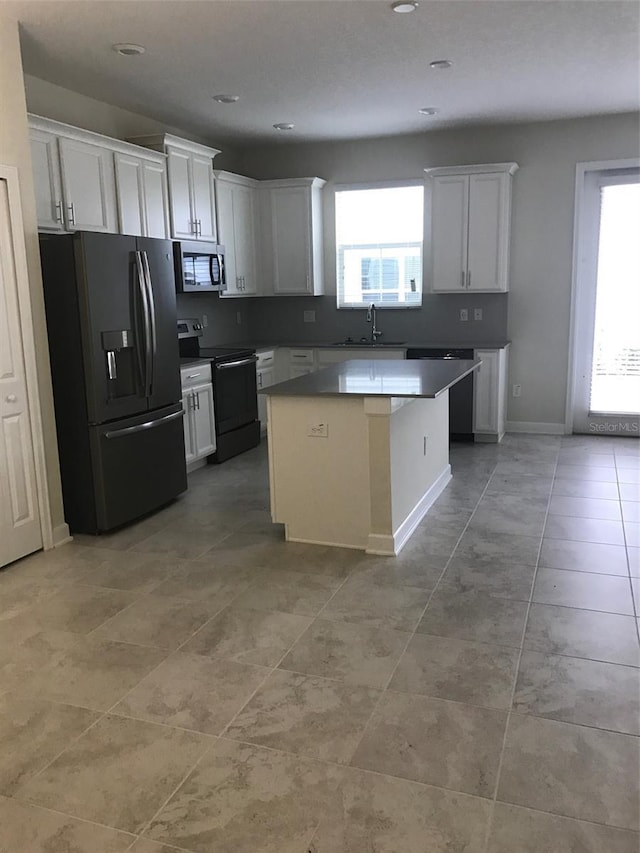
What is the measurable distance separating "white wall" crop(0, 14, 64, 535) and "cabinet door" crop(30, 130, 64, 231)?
1.24 feet

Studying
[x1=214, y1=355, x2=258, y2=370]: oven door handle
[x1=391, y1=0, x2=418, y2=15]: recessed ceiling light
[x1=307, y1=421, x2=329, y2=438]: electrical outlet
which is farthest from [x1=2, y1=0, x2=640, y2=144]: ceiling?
[x1=307, y1=421, x2=329, y2=438]: electrical outlet

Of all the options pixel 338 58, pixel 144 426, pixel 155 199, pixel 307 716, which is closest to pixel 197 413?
pixel 144 426

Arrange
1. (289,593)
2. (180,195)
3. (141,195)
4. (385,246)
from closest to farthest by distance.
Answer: (289,593)
(141,195)
(180,195)
(385,246)

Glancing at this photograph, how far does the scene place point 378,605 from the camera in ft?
10.3

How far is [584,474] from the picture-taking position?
515 cm

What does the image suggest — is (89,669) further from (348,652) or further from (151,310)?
(151,310)

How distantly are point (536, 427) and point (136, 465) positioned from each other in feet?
12.6

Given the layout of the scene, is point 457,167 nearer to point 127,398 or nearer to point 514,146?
point 514,146

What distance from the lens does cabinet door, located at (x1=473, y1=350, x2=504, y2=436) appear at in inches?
238

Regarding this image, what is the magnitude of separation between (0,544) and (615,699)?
2.94 meters

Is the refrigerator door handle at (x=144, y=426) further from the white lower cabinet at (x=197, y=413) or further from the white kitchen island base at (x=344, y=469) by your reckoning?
the white kitchen island base at (x=344, y=469)

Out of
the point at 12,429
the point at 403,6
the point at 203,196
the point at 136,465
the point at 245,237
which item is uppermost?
the point at 403,6

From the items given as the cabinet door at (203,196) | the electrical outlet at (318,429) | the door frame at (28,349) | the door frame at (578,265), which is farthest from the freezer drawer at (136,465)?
the door frame at (578,265)

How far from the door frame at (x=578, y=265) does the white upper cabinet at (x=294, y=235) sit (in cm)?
233
